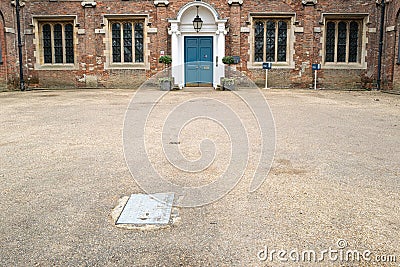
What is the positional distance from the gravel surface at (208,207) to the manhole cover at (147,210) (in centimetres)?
14

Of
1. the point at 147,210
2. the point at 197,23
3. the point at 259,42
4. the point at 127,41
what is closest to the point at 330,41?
the point at 259,42

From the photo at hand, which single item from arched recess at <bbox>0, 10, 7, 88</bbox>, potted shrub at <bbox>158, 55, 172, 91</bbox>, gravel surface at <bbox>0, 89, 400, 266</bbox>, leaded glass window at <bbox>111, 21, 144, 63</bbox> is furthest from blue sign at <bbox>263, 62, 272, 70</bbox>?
gravel surface at <bbox>0, 89, 400, 266</bbox>

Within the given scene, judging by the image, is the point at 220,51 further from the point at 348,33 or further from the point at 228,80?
the point at 348,33

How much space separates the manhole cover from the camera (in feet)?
11.0

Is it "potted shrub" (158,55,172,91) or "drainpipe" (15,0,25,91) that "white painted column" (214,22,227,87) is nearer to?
"potted shrub" (158,55,172,91)

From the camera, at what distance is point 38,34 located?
20.2 metres

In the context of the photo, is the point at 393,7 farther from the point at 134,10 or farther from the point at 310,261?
the point at 310,261

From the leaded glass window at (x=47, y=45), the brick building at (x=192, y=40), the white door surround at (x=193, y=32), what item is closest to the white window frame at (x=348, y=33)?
the brick building at (x=192, y=40)

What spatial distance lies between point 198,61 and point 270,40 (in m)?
3.78

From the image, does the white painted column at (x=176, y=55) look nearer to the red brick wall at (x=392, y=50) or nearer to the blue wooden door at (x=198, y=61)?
the blue wooden door at (x=198, y=61)

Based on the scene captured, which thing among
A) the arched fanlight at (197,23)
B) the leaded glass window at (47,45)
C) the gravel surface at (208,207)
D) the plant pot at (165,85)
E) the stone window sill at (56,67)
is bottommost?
the gravel surface at (208,207)

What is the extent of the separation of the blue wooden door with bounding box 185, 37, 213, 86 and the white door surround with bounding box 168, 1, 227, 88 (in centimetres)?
25

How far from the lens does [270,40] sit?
20.0 meters

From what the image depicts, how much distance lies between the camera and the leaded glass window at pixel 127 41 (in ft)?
65.7
